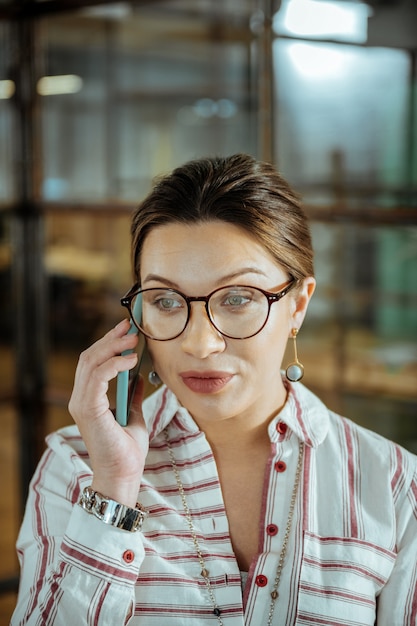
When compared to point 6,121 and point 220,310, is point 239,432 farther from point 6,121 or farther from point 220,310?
point 6,121

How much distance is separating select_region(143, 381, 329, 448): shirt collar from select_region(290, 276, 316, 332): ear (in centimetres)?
12

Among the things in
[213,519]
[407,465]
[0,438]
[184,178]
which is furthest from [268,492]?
[0,438]

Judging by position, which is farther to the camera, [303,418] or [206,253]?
[303,418]

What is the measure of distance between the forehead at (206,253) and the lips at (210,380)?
0.13 metres

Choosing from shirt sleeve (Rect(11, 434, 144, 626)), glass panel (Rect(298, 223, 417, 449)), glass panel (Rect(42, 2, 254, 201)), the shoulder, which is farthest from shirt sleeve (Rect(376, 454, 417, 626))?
glass panel (Rect(42, 2, 254, 201))

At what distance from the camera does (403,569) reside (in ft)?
4.43

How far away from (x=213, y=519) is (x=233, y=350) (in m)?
0.27

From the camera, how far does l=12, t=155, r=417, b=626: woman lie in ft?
4.26

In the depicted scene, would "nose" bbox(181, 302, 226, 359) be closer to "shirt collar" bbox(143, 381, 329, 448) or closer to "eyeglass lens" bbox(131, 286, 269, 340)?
"eyeglass lens" bbox(131, 286, 269, 340)

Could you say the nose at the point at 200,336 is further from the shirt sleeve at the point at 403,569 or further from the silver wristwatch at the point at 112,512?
the shirt sleeve at the point at 403,569

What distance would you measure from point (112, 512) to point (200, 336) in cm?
27

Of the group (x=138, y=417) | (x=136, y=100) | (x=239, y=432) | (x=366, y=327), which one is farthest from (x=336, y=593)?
(x=136, y=100)

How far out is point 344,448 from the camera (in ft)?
4.72

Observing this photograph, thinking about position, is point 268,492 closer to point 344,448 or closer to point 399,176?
point 344,448
